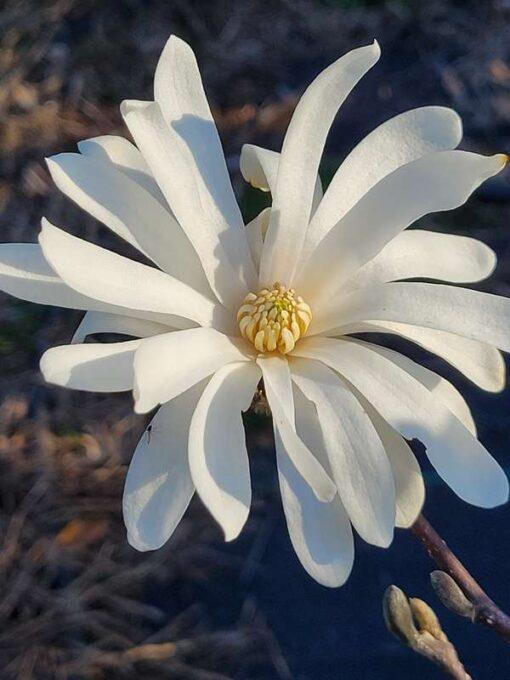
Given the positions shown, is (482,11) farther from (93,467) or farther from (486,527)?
(93,467)

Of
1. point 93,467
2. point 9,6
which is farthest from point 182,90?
point 9,6

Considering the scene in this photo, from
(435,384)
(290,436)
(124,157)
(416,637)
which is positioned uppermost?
(124,157)

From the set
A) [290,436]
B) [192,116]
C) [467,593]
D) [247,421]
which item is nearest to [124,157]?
[192,116]

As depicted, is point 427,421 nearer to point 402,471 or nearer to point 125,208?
point 402,471

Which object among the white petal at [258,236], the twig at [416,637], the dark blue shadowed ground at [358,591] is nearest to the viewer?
the twig at [416,637]

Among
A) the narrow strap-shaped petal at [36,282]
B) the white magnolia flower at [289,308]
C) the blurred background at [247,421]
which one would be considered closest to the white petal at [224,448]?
the white magnolia flower at [289,308]

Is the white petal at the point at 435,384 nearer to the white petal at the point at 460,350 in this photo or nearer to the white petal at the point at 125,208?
the white petal at the point at 460,350
